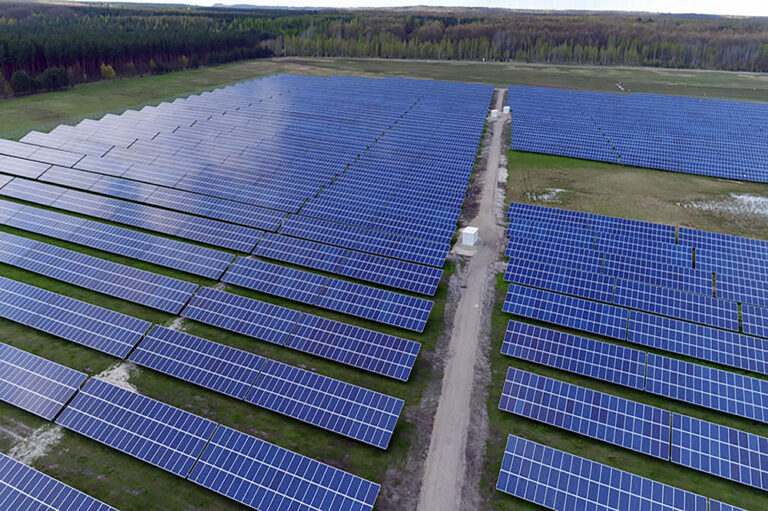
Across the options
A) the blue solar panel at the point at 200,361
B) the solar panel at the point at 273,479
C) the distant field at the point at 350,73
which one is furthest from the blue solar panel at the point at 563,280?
the distant field at the point at 350,73

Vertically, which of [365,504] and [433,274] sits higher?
[433,274]

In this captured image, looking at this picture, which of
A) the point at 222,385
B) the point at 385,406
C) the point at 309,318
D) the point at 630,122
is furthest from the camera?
the point at 630,122

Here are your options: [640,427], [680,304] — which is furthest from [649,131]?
[640,427]

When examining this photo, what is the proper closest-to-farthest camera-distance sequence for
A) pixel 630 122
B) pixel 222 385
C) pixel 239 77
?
pixel 222 385
pixel 630 122
pixel 239 77

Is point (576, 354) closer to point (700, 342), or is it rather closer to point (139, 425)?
point (700, 342)

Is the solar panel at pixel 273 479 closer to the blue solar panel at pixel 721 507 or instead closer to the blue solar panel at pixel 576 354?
the blue solar panel at pixel 576 354

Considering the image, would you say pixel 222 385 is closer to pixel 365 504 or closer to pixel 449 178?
pixel 365 504

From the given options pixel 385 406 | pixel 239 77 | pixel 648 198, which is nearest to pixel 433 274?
pixel 385 406
